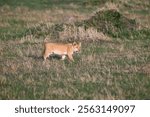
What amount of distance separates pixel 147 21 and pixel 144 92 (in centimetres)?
1679

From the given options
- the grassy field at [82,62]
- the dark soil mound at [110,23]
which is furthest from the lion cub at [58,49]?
the dark soil mound at [110,23]

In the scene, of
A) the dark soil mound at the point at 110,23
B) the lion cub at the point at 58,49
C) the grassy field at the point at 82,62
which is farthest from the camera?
the dark soil mound at the point at 110,23

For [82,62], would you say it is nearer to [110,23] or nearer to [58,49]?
[58,49]

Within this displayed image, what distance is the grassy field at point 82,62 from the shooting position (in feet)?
42.3

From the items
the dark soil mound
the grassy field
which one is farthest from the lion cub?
the dark soil mound

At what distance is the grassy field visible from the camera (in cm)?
1291

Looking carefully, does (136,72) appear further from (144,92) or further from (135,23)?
(135,23)

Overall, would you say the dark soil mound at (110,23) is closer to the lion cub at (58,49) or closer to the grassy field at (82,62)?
the grassy field at (82,62)

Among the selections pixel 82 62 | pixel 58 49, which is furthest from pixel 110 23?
pixel 82 62

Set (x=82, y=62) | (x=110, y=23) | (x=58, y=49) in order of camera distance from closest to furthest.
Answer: (x=82, y=62) < (x=58, y=49) < (x=110, y=23)

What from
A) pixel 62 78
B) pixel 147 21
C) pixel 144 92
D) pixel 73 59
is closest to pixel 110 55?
pixel 73 59

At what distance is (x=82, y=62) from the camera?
1634 cm

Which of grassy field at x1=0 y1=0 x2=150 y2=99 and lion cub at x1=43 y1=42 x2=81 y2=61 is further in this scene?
lion cub at x1=43 y1=42 x2=81 y2=61

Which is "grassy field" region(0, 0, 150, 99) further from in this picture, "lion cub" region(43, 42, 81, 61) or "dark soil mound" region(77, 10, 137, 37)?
"lion cub" region(43, 42, 81, 61)
